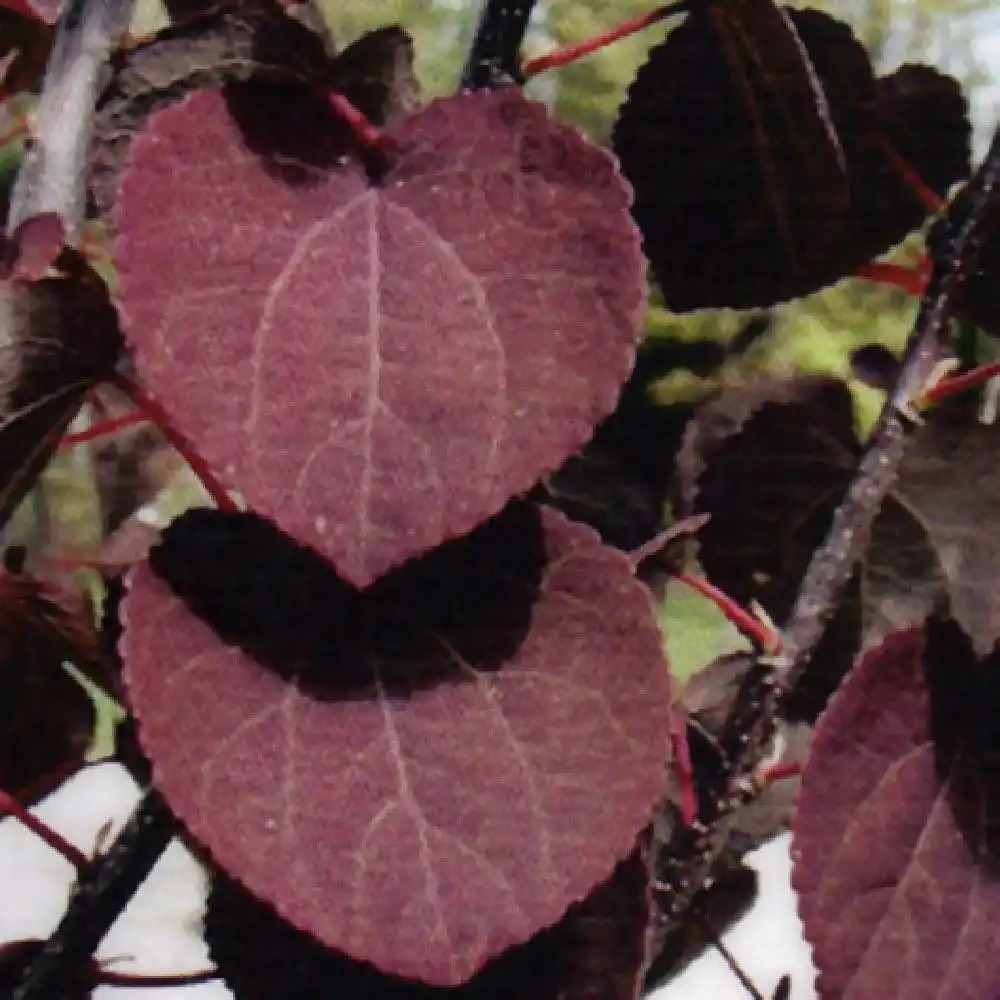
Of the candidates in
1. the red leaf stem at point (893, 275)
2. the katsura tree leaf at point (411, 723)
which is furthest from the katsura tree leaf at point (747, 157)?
the katsura tree leaf at point (411, 723)

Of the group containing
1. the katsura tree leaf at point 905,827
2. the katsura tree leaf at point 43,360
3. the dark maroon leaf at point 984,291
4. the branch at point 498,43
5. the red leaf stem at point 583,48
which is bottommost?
the katsura tree leaf at point 905,827

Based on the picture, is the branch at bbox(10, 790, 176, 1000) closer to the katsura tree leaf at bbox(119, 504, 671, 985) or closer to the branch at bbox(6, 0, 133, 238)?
the katsura tree leaf at bbox(119, 504, 671, 985)

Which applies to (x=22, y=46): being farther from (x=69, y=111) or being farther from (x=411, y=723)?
(x=411, y=723)

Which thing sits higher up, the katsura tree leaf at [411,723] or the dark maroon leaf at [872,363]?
the katsura tree leaf at [411,723]

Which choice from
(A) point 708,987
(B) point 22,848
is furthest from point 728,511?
(B) point 22,848

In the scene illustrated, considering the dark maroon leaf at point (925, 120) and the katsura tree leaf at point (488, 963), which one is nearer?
the katsura tree leaf at point (488, 963)

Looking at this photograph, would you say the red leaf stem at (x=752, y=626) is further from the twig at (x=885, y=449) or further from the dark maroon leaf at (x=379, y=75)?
Result: the dark maroon leaf at (x=379, y=75)

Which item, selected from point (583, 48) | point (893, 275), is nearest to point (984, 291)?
point (893, 275)

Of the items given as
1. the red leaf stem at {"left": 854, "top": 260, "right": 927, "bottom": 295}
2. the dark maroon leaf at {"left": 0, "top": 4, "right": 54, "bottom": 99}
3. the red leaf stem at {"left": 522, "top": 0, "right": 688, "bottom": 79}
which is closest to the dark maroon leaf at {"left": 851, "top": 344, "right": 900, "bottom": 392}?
the red leaf stem at {"left": 854, "top": 260, "right": 927, "bottom": 295}
